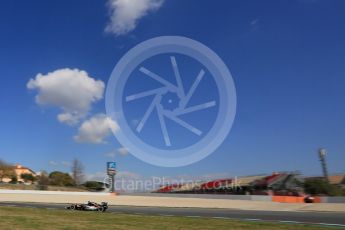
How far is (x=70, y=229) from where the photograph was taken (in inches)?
709

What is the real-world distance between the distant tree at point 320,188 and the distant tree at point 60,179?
80.9m

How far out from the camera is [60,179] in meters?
142

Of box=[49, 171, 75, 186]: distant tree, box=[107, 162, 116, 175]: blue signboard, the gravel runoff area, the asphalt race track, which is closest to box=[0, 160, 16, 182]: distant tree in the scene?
box=[49, 171, 75, 186]: distant tree

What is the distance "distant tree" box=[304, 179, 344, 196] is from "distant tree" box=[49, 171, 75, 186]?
80.9 meters

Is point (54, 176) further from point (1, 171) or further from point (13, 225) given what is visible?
point (13, 225)

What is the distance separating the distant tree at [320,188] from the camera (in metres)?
81.9

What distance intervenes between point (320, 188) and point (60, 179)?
285 feet

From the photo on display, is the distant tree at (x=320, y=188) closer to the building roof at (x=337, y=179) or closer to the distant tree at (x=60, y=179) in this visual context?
the building roof at (x=337, y=179)

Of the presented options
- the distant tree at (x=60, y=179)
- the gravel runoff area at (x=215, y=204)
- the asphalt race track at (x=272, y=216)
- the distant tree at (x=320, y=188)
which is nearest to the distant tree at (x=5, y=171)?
the distant tree at (x=60, y=179)

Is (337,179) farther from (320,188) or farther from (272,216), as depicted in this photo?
(272,216)

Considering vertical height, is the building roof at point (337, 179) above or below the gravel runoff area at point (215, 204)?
above

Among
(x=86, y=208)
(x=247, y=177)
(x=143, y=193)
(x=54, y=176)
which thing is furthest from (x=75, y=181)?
(x=86, y=208)

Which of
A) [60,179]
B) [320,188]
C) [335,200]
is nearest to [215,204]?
[335,200]

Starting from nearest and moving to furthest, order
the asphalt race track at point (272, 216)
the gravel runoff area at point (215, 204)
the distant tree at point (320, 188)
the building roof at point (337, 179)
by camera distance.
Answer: the asphalt race track at point (272, 216) → the gravel runoff area at point (215, 204) → the distant tree at point (320, 188) → the building roof at point (337, 179)
